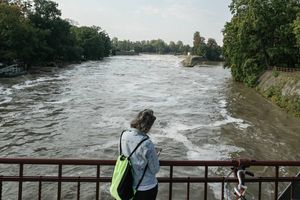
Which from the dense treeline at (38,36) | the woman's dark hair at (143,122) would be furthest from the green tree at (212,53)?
the woman's dark hair at (143,122)

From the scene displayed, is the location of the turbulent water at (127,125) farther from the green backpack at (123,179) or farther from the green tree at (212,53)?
the green tree at (212,53)

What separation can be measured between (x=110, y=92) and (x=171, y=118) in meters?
13.9

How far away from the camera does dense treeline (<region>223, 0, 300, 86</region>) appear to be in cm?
4656

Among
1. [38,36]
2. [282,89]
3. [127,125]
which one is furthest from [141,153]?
[38,36]

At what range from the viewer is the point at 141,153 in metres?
4.64

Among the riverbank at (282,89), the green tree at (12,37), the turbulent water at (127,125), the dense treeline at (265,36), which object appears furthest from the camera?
the green tree at (12,37)

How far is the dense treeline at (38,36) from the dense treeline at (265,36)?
2849 cm

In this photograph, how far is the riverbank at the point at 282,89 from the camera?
29.8 metres

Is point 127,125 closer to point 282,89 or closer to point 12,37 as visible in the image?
point 282,89

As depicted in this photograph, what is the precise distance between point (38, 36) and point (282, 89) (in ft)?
145

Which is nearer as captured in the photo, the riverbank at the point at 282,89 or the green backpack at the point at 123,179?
the green backpack at the point at 123,179

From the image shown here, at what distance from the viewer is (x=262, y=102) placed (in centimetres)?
3531

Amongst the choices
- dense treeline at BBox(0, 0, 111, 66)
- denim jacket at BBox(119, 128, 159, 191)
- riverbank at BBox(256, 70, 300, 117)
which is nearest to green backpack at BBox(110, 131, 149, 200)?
denim jacket at BBox(119, 128, 159, 191)

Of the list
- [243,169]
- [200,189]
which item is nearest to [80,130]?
[200,189]
